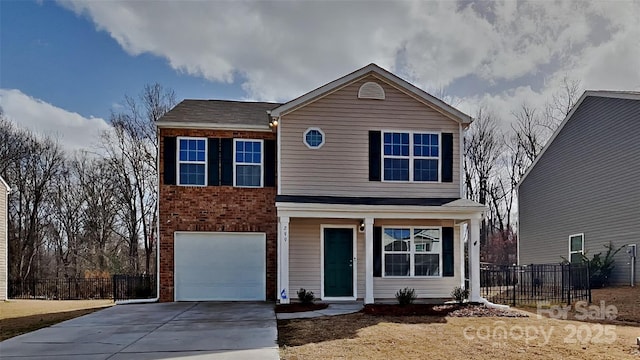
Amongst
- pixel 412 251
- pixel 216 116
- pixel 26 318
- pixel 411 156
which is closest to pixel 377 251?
pixel 412 251

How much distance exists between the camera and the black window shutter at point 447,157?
13844mm

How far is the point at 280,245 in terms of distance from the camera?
1251 cm

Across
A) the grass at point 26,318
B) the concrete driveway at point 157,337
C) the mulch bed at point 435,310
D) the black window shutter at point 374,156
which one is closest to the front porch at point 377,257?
the black window shutter at point 374,156

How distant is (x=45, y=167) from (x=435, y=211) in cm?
2476

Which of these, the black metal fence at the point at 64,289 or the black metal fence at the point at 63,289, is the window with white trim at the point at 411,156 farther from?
the black metal fence at the point at 63,289

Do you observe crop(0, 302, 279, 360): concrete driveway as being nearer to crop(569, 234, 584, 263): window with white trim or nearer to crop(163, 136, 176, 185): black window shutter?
crop(163, 136, 176, 185): black window shutter

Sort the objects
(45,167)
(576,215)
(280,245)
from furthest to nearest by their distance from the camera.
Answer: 1. (45,167)
2. (576,215)
3. (280,245)

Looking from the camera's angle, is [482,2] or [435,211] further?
[482,2]

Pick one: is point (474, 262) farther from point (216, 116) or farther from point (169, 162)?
point (169, 162)

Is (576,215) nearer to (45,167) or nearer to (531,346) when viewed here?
(531,346)

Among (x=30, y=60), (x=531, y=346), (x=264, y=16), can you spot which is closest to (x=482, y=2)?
(x=264, y=16)

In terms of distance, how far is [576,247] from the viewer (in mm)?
17953

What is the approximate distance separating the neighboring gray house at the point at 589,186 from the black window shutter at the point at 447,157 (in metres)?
5.86

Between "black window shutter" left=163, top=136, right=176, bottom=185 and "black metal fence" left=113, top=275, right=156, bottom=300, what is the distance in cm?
375
